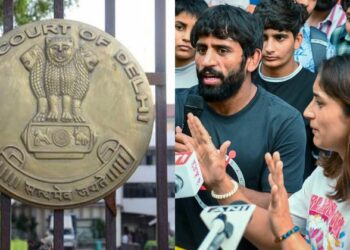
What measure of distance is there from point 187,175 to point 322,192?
722 millimetres

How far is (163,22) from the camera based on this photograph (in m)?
4.16

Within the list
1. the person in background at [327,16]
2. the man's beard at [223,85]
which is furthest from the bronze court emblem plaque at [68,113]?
the person in background at [327,16]

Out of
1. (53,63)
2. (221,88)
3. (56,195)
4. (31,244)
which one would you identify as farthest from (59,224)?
(31,244)

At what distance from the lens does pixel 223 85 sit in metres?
4.06

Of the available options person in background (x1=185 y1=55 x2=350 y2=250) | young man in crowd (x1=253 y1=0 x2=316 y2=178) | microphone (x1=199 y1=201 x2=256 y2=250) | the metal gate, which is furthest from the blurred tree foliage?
microphone (x1=199 y1=201 x2=256 y2=250)

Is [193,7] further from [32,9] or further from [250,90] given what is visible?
[32,9]

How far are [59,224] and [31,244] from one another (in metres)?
11.1

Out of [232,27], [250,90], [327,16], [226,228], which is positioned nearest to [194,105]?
[250,90]

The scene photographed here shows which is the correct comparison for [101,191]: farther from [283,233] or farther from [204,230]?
[283,233]

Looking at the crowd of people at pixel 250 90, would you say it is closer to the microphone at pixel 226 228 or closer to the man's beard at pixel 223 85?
the man's beard at pixel 223 85

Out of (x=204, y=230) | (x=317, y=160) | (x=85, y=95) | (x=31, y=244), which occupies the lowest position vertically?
(x=31, y=244)

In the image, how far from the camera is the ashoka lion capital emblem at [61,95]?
13.2 feet

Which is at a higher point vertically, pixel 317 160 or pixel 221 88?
pixel 221 88

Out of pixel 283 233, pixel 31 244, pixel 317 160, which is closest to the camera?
pixel 283 233
